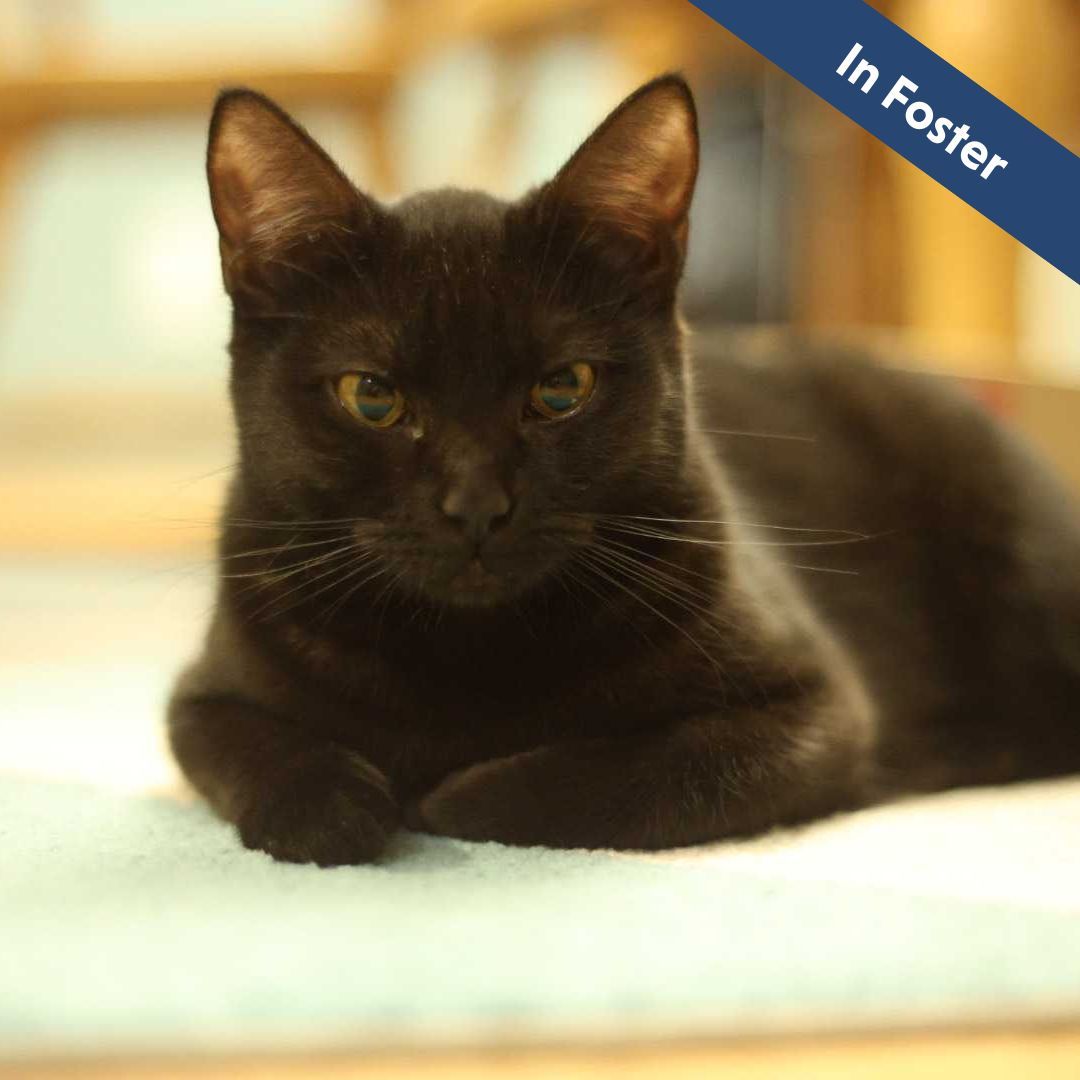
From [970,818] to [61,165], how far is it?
8.04 ft

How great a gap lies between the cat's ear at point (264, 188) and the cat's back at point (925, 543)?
19.1 inches

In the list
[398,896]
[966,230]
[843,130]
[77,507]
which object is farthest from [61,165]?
[398,896]

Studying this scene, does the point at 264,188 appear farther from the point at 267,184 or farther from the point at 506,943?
the point at 506,943

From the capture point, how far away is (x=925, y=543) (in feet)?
4.46

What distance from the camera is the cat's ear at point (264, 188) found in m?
0.90

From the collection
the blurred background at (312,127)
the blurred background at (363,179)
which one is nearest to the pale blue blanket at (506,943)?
the blurred background at (363,179)

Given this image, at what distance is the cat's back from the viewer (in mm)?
1302

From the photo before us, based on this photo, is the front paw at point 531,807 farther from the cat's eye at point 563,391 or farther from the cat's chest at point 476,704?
the cat's eye at point 563,391

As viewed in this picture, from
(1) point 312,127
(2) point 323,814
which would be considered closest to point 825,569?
(2) point 323,814

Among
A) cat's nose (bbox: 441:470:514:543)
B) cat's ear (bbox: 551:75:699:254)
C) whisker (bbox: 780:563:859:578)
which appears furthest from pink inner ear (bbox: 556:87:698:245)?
whisker (bbox: 780:563:859:578)

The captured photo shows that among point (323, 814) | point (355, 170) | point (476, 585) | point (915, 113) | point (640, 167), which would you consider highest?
point (915, 113)

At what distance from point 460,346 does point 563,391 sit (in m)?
0.08

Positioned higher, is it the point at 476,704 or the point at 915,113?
the point at 915,113

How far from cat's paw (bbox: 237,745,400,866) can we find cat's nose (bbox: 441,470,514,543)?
19 cm
